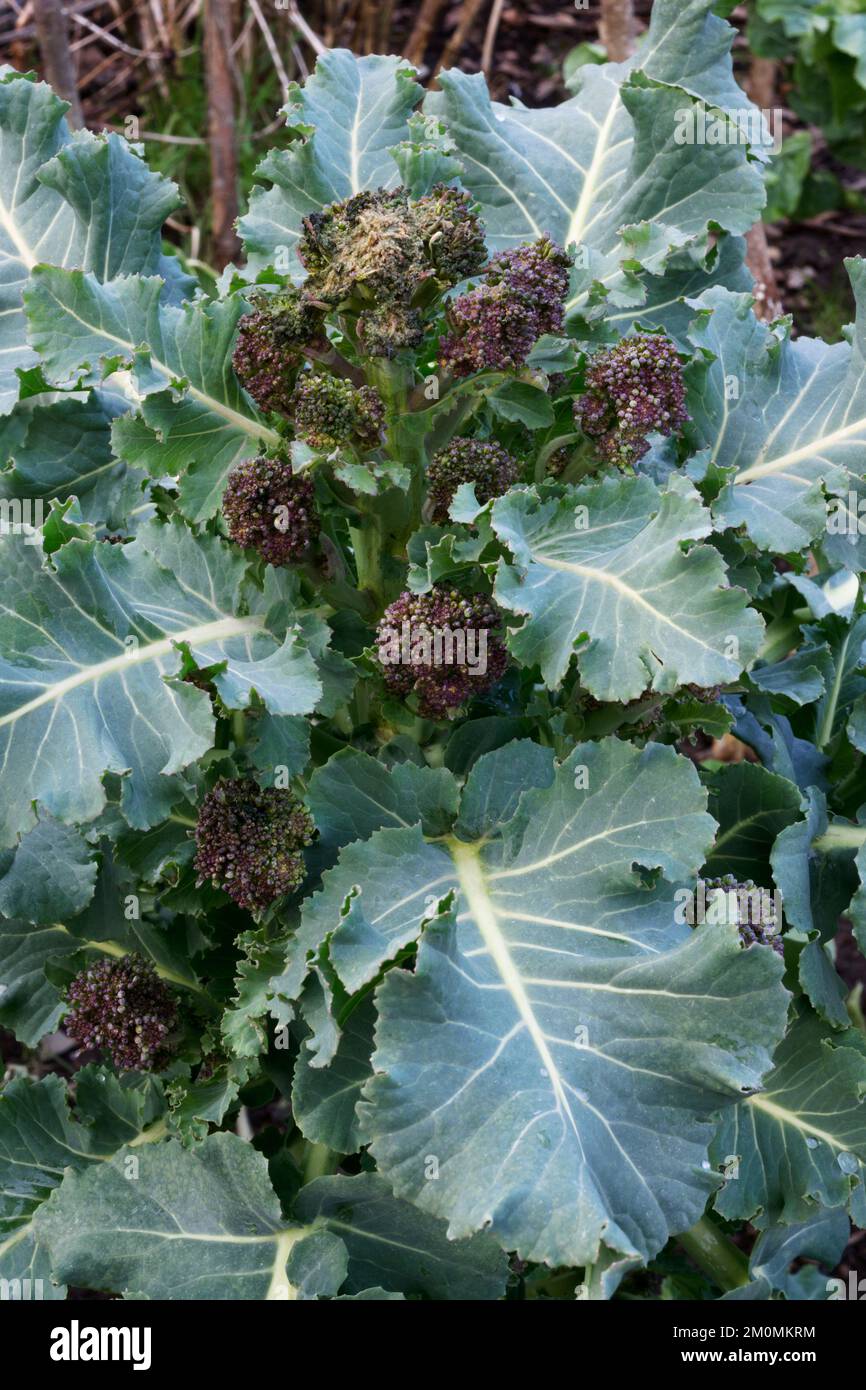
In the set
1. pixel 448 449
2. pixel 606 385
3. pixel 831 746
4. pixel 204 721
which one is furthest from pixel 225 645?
pixel 831 746

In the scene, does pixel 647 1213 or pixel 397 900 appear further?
pixel 397 900

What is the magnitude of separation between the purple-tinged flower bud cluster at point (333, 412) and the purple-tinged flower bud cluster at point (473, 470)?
0.11 metres

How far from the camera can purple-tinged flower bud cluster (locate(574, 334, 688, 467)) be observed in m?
1.83

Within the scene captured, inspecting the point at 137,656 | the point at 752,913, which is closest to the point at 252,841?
the point at 137,656

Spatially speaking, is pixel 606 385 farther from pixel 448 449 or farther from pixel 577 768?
pixel 577 768

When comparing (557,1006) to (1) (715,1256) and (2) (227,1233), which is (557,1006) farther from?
(1) (715,1256)

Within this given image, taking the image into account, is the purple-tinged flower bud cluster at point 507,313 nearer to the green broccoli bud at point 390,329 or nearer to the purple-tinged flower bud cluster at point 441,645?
the green broccoli bud at point 390,329

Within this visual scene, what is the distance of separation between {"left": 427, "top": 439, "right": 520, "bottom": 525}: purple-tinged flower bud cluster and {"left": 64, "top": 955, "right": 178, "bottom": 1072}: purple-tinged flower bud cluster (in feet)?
2.47

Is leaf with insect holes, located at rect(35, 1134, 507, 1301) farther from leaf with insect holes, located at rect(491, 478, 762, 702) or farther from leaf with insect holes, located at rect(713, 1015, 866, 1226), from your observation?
leaf with insect holes, located at rect(491, 478, 762, 702)

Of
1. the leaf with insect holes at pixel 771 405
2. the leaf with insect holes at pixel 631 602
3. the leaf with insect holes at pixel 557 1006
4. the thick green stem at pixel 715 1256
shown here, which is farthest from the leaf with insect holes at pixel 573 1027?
the thick green stem at pixel 715 1256

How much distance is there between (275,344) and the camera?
180cm

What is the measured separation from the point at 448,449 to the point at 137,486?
0.54 metres
